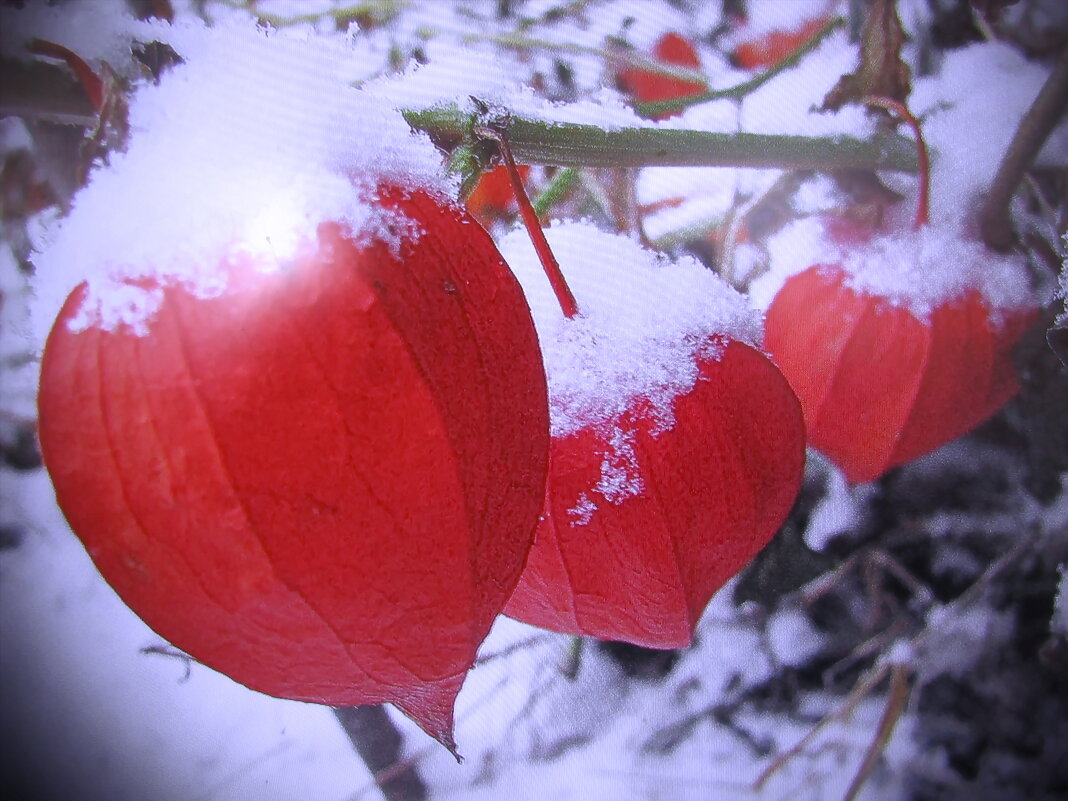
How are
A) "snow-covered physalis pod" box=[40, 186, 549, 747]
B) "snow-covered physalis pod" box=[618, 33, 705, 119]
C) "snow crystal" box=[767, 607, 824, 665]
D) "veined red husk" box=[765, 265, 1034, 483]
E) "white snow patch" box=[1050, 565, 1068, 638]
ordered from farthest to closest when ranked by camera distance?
"snow-covered physalis pod" box=[618, 33, 705, 119], "snow crystal" box=[767, 607, 824, 665], "white snow patch" box=[1050, 565, 1068, 638], "veined red husk" box=[765, 265, 1034, 483], "snow-covered physalis pod" box=[40, 186, 549, 747]

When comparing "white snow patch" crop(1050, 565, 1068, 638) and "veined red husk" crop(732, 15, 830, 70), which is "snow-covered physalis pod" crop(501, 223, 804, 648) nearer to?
"white snow patch" crop(1050, 565, 1068, 638)

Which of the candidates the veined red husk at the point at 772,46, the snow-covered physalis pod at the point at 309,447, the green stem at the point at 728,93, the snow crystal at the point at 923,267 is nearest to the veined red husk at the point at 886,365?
the snow crystal at the point at 923,267

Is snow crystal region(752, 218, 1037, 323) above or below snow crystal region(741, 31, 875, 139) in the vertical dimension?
below

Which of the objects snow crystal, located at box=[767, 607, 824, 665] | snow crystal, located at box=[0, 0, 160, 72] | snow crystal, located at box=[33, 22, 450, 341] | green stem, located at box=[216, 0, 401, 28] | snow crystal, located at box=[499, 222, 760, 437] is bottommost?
snow crystal, located at box=[767, 607, 824, 665]

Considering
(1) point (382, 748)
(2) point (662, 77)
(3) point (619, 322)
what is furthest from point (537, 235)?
(2) point (662, 77)

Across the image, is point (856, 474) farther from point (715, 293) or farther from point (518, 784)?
point (518, 784)

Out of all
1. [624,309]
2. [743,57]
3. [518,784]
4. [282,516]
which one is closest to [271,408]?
[282,516]

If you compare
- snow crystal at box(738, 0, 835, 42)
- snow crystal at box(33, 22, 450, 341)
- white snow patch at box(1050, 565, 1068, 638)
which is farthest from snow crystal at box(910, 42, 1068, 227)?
snow crystal at box(33, 22, 450, 341)
